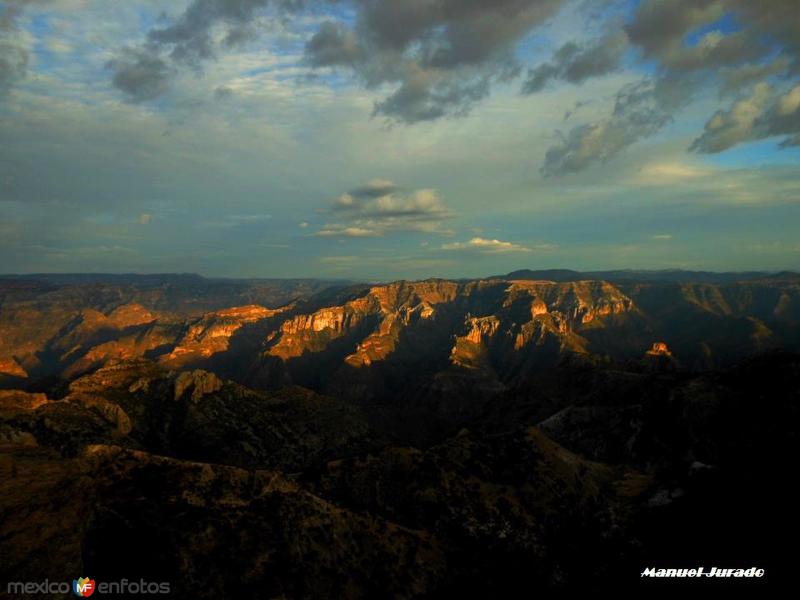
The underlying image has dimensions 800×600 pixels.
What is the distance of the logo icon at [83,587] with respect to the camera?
69.2 meters

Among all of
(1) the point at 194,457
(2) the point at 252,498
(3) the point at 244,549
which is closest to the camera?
(3) the point at 244,549

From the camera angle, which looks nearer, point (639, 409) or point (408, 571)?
point (408, 571)

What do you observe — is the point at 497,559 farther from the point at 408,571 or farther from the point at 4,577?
the point at 4,577

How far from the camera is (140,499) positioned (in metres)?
86.2

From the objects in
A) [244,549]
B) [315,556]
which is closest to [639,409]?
[315,556]

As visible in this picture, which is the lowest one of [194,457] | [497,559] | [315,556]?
[194,457]

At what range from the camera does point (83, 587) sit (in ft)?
229

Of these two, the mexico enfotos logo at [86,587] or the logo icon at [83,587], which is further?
the mexico enfotos logo at [86,587]

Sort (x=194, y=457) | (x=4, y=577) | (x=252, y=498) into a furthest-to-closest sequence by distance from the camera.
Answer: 1. (x=194, y=457)
2. (x=252, y=498)
3. (x=4, y=577)

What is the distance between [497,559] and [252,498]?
4697 cm

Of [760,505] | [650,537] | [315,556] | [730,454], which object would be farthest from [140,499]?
[730,454]

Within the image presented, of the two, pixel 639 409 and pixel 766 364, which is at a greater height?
pixel 766 364

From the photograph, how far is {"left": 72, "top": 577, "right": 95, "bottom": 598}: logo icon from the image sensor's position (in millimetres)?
69188

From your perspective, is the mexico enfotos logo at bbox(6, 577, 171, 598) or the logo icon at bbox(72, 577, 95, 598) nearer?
the logo icon at bbox(72, 577, 95, 598)
